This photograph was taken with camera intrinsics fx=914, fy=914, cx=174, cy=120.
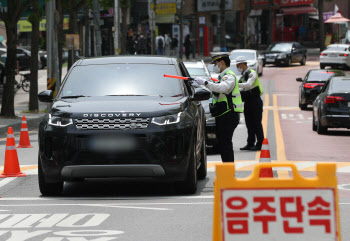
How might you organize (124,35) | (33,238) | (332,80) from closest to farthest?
(33,238)
(332,80)
(124,35)

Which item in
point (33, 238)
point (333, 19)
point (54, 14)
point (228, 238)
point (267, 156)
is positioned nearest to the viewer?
point (228, 238)

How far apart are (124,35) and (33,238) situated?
159 ft

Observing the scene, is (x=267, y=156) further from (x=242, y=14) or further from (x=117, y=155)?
(x=242, y=14)

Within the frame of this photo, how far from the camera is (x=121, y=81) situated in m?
11.4

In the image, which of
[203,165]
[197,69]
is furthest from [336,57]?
[203,165]

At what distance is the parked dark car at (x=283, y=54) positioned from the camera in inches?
2087

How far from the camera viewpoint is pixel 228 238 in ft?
18.0

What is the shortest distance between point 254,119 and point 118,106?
650 centimetres

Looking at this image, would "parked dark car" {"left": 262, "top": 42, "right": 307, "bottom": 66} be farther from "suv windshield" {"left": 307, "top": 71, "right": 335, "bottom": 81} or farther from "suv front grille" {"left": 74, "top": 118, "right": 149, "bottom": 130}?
"suv front grille" {"left": 74, "top": 118, "right": 149, "bottom": 130}

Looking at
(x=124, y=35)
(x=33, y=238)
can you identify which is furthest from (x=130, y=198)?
(x=124, y=35)

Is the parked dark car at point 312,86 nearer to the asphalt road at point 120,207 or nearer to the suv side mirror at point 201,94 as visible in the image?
the asphalt road at point 120,207

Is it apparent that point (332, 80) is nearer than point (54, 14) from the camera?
Yes

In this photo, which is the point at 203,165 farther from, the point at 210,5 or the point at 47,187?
the point at 210,5

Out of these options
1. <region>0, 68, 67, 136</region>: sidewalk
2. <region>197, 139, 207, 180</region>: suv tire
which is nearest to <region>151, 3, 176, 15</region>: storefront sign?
<region>0, 68, 67, 136</region>: sidewalk
